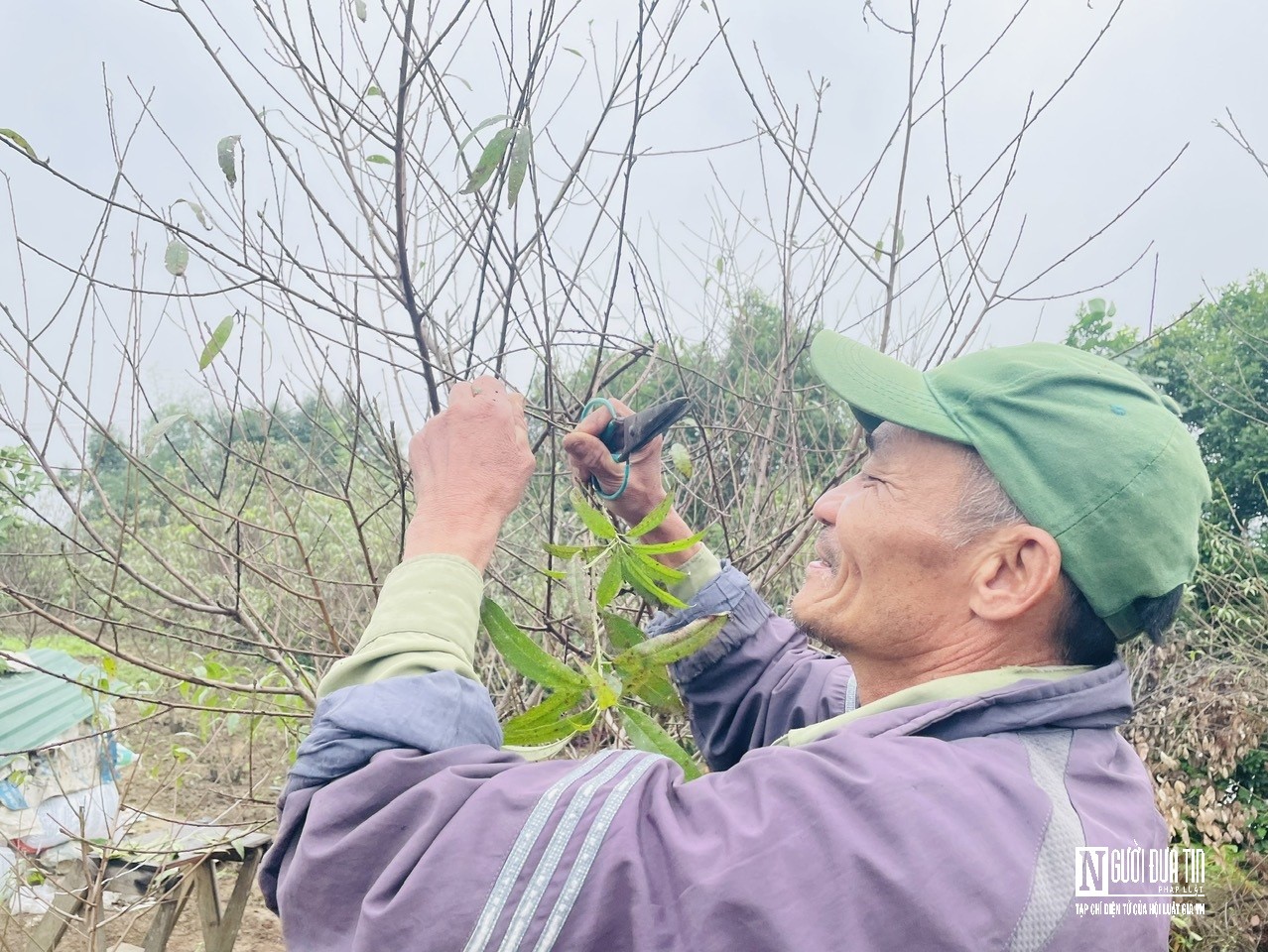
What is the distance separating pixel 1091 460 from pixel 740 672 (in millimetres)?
752

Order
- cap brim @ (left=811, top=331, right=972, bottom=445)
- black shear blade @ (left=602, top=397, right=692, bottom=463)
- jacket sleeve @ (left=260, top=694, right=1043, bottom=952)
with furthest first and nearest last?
black shear blade @ (left=602, top=397, right=692, bottom=463), cap brim @ (left=811, top=331, right=972, bottom=445), jacket sleeve @ (left=260, top=694, right=1043, bottom=952)

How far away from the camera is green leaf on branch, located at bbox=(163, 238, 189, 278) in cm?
170

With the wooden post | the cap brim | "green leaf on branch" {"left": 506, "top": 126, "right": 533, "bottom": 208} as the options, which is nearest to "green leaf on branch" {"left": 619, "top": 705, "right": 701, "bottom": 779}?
the cap brim

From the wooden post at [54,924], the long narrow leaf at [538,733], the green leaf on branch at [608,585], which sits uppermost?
the green leaf on branch at [608,585]

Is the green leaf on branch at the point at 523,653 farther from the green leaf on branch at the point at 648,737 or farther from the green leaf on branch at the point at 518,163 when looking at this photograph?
the green leaf on branch at the point at 518,163

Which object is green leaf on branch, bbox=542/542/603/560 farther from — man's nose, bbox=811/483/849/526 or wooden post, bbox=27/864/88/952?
wooden post, bbox=27/864/88/952

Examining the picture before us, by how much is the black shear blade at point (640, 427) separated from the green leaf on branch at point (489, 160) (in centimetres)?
44

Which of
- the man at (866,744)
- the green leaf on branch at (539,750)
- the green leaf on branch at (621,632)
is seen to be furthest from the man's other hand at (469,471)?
the green leaf on branch at (621,632)

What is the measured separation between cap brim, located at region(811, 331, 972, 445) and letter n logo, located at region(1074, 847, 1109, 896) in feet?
1.69

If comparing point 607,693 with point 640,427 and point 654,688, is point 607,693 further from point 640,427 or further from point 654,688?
point 640,427

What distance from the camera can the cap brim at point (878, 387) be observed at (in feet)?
4.19

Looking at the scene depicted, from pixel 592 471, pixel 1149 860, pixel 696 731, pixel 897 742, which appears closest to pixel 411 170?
pixel 592 471

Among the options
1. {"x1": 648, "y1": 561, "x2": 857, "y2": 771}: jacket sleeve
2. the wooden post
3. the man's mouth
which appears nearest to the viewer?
the man's mouth

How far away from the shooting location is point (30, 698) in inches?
223
